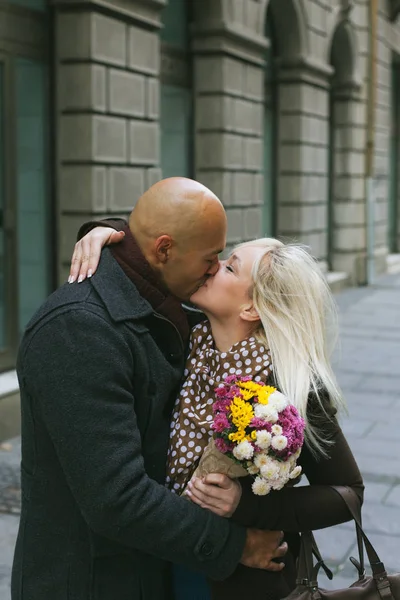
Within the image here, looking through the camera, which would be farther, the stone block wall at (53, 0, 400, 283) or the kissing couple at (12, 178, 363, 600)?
the stone block wall at (53, 0, 400, 283)

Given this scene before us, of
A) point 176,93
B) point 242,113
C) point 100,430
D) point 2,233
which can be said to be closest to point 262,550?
point 100,430

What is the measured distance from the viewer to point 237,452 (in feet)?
6.40

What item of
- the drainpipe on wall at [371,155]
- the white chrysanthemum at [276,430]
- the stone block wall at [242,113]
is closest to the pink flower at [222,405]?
the white chrysanthemum at [276,430]

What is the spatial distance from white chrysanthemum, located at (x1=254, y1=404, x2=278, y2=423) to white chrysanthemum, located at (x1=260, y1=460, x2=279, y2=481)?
0.30 feet

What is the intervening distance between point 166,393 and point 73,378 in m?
0.30

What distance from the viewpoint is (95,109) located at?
24.8ft

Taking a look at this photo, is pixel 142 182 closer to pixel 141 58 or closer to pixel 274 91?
pixel 141 58

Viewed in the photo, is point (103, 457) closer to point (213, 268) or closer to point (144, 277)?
point (144, 277)

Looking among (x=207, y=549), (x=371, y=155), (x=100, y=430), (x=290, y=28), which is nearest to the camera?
(x=100, y=430)

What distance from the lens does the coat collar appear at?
1977mm

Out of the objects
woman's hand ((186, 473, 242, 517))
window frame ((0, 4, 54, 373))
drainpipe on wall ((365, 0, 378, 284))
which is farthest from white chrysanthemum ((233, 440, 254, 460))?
drainpipe on wall ((365, 0, 378, 284))

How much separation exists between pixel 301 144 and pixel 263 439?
476 inches

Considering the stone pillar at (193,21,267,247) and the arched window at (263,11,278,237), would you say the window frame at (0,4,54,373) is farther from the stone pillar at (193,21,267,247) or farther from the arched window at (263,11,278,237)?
the arched window at (263,11,278,237)

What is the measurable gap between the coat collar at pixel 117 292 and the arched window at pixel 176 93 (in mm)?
7903
